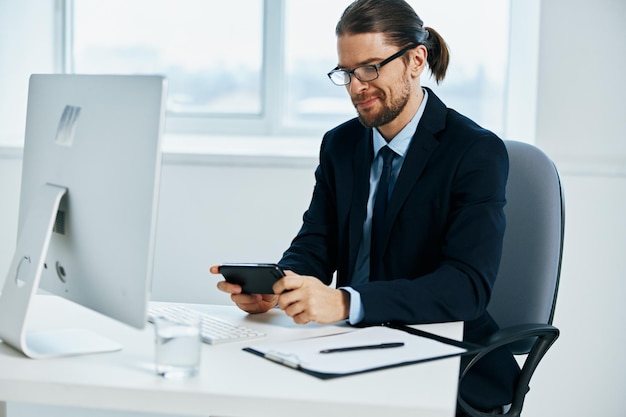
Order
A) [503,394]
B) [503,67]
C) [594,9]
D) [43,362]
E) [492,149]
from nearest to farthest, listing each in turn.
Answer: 1. [43,362]
2. [503,394]
3. [492,149]
4. [594,9]
5. [503,67]

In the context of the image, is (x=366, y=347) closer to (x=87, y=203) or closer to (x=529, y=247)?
(x=87, y=203)

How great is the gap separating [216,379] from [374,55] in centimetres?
92

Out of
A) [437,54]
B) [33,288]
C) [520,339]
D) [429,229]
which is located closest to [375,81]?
[437,54]

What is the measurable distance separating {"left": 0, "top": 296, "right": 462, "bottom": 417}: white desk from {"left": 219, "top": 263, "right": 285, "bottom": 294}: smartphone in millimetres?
188

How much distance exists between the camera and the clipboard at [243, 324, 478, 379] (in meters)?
1.27

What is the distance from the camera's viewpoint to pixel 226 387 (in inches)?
46.4

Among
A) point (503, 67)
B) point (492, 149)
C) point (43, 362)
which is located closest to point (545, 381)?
point (503, 67)

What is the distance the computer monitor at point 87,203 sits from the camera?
4.03 ft

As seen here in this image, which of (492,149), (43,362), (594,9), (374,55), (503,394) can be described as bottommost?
(503,394)

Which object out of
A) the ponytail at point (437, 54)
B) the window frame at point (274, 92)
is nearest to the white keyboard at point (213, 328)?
the ponytail at point (437, 54)

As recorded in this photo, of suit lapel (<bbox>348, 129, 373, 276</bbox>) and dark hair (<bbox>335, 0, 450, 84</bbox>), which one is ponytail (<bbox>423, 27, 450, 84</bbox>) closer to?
dark hair (<bbox>335, 0, 450, 84</bbox>)

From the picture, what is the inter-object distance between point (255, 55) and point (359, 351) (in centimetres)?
220

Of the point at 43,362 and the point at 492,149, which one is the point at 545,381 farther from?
the point at 43,362

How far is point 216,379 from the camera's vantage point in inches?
47.9
